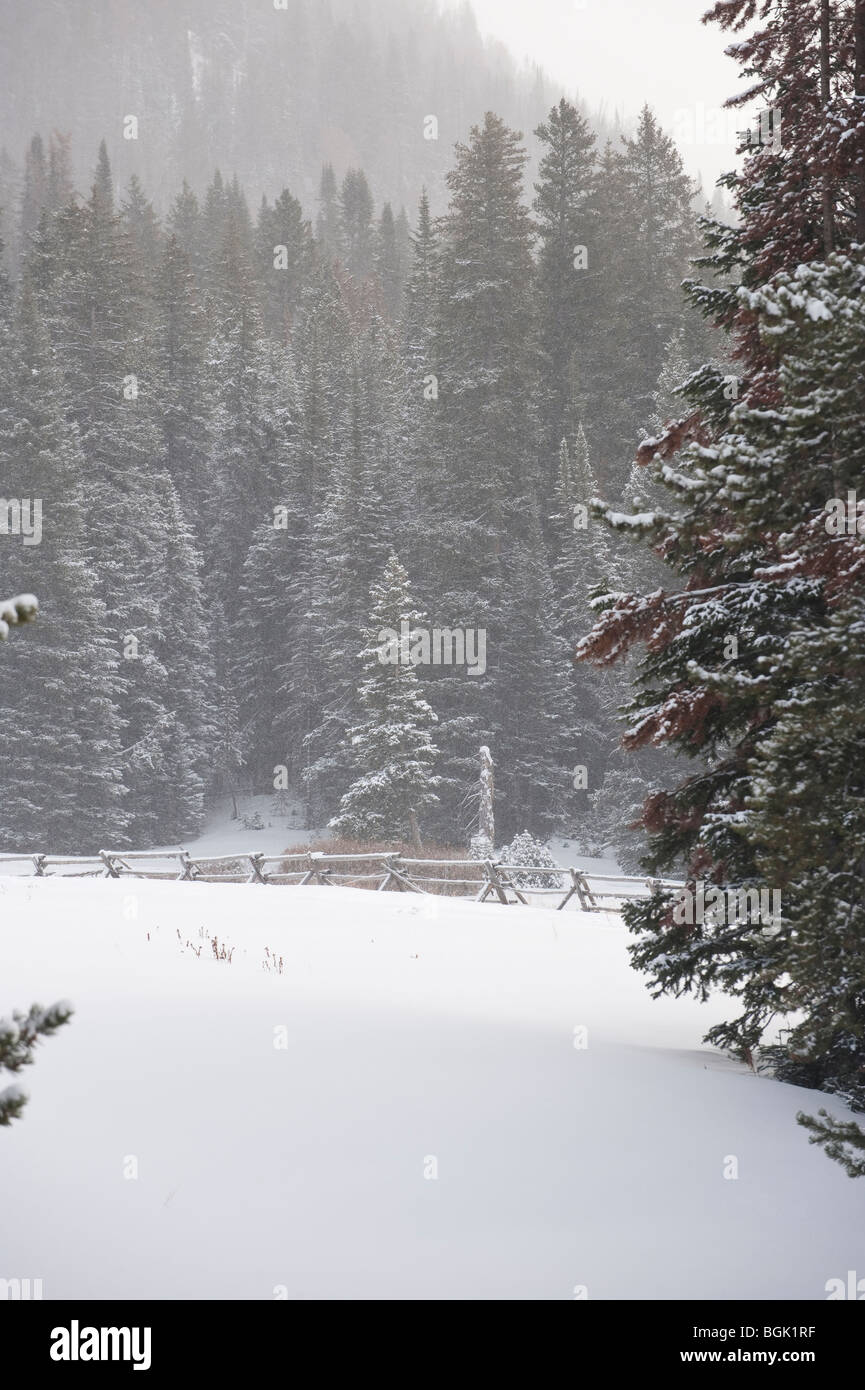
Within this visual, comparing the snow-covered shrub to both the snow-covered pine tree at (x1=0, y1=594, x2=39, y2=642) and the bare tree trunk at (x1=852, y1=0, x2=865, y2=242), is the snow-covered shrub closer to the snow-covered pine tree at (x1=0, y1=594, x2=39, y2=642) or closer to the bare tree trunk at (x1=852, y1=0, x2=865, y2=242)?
the bare tree trunk at (x1=852, y1=0, x2=865, y2=242)

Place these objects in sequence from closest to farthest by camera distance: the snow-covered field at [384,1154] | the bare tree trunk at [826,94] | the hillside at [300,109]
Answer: the snow-covered field at [384,1154], the bare tree trunk at [826,94], the hillside at [300,109]

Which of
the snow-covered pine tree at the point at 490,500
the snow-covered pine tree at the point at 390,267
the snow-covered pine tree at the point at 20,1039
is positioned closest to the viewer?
the snow-covered pine tree at the point at 20,1039

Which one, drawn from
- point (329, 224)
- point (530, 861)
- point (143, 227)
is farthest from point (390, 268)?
point (530, 861)

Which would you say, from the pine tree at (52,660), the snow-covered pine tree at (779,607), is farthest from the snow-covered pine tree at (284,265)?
the snow-covered pine tree at (779,607)

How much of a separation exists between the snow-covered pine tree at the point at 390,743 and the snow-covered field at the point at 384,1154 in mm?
27426

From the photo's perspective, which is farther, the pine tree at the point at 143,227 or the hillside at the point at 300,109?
the hillside at the point at 300,109

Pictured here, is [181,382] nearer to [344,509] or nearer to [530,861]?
[344,509]

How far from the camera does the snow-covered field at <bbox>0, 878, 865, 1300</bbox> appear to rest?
5215 millimetres

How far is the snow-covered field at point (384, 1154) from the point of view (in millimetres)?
5215

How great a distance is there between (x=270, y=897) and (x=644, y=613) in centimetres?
1119

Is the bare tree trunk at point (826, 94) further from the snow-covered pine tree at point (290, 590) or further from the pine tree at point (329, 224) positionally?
the pine tree at point (329, 224)

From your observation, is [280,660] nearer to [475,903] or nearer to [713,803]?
[475,903]

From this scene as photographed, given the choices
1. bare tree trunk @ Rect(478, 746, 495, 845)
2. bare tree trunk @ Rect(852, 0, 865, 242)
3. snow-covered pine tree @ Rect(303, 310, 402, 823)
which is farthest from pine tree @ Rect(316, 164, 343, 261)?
bare tree trunk @ Rect(852, 0, 865, 242)
